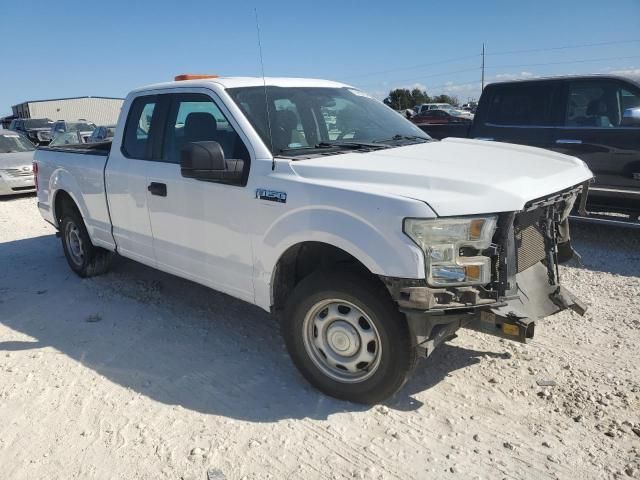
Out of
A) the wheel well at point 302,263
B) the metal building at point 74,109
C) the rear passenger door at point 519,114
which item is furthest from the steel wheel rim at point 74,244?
the metal building at point 74,109

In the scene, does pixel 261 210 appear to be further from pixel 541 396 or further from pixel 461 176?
pixel 541 396

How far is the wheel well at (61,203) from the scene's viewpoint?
230 inches

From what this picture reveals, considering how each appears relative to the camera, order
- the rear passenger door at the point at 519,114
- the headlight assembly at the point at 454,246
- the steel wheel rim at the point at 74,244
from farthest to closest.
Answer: the rear passenger door at the point at 519,114 < the steel wheel rim at the point at 74,244 < the headlight assembly at the point at 454,246

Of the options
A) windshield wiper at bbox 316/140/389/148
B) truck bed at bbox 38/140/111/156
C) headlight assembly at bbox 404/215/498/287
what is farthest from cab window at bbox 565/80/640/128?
truck bed at bbox 38/140/111/156

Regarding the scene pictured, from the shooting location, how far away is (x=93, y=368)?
3.90 metres

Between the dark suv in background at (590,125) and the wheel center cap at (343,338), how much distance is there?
4.27m

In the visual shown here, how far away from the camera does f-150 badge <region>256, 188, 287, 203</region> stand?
3.33 meters

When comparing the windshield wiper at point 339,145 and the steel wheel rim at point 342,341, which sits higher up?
the windshield wiper at point 339,145

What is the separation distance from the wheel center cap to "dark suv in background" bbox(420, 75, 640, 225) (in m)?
4.27

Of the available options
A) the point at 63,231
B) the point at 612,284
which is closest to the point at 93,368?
the point at 63,231

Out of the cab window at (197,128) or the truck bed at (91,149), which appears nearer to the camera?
the cab window at (197,128)

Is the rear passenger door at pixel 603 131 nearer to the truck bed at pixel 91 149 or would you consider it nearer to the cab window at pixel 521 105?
the cab window at pixel 521 105

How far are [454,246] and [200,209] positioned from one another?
1.97 meters

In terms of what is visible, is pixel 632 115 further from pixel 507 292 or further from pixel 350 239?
pixel 350 239
